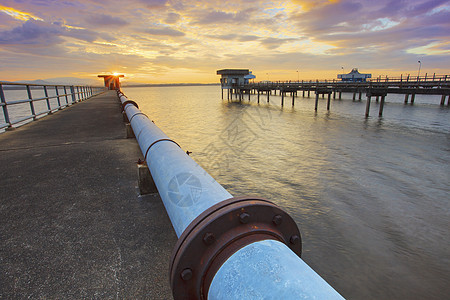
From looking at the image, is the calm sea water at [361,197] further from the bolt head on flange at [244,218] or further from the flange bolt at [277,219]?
the bolt head on flange at [244,218]

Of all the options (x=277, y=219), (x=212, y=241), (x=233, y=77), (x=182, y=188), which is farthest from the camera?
(x=233, y=77)

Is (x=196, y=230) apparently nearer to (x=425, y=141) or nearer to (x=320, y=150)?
(x=320, y=150)

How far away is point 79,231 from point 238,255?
98.7 inches

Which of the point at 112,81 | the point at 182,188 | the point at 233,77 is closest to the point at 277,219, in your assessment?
the point at 182,188

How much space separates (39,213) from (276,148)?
51.7 ft

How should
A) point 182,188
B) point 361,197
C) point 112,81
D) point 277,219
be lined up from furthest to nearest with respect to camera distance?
point 112,81, point 361,197, point 182,188, point 277,219

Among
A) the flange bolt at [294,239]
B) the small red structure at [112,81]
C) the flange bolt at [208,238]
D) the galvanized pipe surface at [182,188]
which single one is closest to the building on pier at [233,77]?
the small red structure at [112,81]

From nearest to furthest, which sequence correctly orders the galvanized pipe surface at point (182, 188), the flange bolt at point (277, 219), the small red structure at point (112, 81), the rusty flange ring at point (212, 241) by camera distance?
the rusty flange ring at point (212, 241), the flange bolt at point (277, 219), the galvanized pipe surface at point (182, 188), the small red structure at point (112, 81)

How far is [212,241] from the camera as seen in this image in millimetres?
1437

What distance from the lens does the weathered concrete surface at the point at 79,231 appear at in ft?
7.29

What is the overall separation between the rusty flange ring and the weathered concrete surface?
87cm

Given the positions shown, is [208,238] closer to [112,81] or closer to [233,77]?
[112,81]

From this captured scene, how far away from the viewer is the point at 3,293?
212cm

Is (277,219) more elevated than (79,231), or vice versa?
(277,219)
